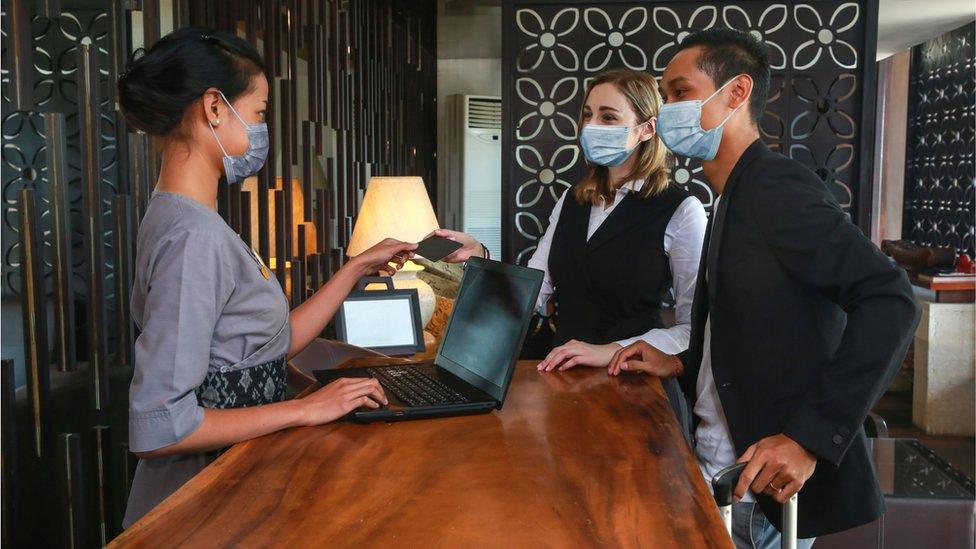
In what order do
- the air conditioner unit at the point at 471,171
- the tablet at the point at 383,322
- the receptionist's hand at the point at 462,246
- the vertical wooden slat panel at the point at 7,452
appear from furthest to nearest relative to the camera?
the air conditioner unit at the point at 471,171, the tablet at the point at 383,322, the receptionist's hand at the point at 462,246, the vertical wooden slat panel at the point at 7,452

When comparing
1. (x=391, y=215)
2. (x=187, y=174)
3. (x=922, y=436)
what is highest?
(x=187, y=174)

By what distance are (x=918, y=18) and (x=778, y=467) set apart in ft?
26.0

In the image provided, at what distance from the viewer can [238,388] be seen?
1391 millimetres

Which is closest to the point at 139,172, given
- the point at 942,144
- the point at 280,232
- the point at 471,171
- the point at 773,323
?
the point at 280,232

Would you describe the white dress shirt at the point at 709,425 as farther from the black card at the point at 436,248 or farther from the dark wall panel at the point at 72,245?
the dark wall panel at the point at 72,245

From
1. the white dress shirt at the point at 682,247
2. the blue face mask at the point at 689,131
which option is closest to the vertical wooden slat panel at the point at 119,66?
the white dress shirt at the point at 682,247

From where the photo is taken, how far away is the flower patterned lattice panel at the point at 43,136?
1.88 meters

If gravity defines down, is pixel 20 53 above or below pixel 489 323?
above

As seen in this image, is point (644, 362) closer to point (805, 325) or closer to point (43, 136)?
point (805, 325)

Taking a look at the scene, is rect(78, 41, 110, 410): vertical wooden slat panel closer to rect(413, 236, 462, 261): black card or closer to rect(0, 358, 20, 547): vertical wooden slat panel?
rect(0, 358, 20, 547): vertical wooden slat panel

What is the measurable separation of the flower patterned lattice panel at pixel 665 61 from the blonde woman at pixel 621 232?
1.65 metres

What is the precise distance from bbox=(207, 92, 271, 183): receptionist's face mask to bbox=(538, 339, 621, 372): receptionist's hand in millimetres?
661

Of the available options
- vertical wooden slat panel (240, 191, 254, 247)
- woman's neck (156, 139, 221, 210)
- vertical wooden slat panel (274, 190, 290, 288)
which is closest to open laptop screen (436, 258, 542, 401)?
woman's neck (156, 139, 221, 210)

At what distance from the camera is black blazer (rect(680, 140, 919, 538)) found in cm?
125
